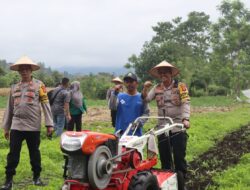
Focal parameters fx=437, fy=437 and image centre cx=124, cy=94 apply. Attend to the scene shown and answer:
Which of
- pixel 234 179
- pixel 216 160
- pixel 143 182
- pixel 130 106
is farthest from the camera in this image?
pixel 216 160

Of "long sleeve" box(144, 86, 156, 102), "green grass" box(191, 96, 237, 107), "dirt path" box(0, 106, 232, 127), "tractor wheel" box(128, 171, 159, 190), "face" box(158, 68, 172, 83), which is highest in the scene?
"face" box(158, 68, 172, 83)

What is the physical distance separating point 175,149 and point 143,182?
1.30 m

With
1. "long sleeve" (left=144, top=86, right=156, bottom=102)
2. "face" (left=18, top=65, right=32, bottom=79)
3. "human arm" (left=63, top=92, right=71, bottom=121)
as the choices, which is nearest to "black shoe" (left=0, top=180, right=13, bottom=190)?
"face" (left=18, top=65, right=32, bottom=79)

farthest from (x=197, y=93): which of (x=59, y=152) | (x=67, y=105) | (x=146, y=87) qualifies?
(x=146, y=87)

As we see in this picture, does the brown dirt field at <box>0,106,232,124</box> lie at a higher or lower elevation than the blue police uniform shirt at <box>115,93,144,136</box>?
lower

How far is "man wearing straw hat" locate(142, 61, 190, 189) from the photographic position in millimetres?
5637

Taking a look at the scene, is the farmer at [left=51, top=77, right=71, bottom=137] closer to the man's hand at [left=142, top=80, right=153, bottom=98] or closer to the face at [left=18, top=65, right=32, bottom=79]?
the face at [left=18, top=65, right=32, bottom=79]

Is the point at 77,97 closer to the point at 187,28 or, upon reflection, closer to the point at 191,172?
the point at 191,172

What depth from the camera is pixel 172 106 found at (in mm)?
5730

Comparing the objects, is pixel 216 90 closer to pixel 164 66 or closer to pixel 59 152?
pixel 59 152

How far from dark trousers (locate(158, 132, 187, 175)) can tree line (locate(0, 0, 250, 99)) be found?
21434 millimetres

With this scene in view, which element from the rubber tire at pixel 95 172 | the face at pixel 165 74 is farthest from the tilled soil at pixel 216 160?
the rubber tire at pixel 95 172

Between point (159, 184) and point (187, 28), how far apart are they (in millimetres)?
52661

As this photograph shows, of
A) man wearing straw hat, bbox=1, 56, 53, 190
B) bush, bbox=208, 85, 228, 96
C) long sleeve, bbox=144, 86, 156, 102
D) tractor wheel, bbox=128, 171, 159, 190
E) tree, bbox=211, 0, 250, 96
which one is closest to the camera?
tractor wheel, bbox=128, 171, 159, 190
